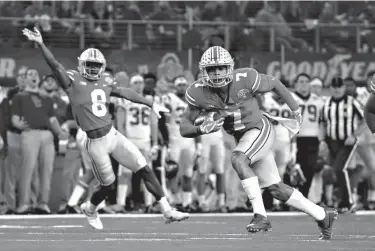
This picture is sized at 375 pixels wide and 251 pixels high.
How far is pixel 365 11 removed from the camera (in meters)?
20.6

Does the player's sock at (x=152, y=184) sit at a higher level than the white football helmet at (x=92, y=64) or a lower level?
lower

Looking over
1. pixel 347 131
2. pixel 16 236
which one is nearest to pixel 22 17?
pixel 347 131

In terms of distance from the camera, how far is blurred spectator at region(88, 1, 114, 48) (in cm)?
1762

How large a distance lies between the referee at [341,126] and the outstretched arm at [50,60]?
16.0 feet

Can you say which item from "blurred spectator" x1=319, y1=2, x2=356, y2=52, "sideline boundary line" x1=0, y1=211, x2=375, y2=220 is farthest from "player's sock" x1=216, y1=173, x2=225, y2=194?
"blurred spectator" x1=319, y1=2, x2=356, y2=52

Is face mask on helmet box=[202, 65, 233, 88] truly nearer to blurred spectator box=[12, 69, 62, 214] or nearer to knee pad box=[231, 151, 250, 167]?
knee pad box=[231, 151, 250, 167]

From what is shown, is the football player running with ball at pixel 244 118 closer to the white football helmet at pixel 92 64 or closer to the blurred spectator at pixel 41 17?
the white football helmet at pixel 92 64

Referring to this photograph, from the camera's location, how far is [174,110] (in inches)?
591

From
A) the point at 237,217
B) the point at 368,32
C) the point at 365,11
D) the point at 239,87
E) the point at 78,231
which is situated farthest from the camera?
the point at 365,11

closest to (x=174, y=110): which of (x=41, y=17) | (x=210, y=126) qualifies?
(x=41, y=17)

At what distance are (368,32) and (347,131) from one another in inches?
178

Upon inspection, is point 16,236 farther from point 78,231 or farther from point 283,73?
point 283,73

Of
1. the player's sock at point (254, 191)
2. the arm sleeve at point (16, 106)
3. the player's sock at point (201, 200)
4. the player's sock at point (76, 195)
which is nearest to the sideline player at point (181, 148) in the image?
the player's sock at point (201, 200)

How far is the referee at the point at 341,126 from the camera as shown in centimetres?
1488
